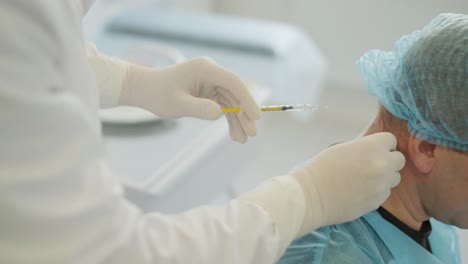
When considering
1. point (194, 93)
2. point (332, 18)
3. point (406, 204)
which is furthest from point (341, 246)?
point (332, 18)

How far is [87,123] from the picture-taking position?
2.26ft

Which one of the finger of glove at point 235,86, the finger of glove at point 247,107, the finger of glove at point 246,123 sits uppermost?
the finger of glove at point 235,86

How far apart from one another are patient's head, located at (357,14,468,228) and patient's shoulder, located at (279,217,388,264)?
0.34 feet

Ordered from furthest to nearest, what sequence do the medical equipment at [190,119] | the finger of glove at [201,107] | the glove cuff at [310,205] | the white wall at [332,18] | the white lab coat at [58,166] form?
1. the white wall at [332,18]
2. the medical equipment at [190,119]
3. the finger of glove at [201,107]
4. the glove cuff at [310,205]
5. the white lab coat at [58,166]

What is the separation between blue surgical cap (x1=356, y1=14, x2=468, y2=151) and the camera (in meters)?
0.94

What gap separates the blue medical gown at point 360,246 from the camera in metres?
1.04

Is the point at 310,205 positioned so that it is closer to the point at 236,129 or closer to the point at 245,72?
the point at 236,129

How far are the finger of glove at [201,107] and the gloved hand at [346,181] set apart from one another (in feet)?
0.69

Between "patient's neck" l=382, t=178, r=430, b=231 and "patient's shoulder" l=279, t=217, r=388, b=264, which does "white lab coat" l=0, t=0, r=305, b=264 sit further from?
"patient's neck" l=382, t=178, r=430, b=231

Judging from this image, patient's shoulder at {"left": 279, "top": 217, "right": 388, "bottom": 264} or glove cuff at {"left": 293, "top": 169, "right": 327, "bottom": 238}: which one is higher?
glove cuff at {"left": 293, "top": 169, "right": 327, "bottom": 238}

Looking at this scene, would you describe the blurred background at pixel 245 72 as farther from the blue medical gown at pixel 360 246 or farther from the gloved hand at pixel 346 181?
the gloved hand at pixel 346 181

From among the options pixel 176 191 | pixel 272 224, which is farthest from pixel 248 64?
pixel 272 224

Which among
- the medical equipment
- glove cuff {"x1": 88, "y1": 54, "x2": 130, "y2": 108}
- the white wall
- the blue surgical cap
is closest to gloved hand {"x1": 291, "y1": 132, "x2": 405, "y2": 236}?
the blue surgical cap

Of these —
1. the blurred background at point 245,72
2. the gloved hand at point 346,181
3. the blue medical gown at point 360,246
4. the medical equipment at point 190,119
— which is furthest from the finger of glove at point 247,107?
the medical equipment at point 190,119
